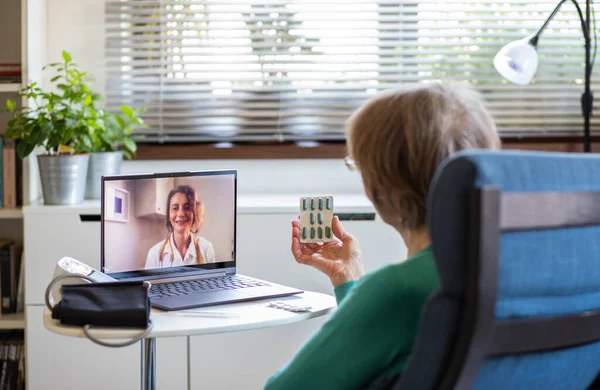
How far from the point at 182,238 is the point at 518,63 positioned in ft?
4.40

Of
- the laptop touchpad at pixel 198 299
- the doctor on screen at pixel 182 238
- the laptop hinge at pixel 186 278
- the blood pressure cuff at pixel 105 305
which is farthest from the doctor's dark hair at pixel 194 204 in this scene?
the blood pressure cuff at pixel 105 305

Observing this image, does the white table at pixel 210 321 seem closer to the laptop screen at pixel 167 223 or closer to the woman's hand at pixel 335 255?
the woman's hand at pixel 335 255

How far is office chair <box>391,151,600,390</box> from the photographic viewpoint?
3.23 ft

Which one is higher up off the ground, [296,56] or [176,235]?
[296,56]

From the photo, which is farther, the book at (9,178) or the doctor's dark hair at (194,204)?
the book at (9,178)

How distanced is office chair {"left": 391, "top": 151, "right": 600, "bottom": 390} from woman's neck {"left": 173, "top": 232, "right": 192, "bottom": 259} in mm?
1095

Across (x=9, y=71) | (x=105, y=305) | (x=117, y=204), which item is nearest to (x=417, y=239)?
(x=105, y=305)

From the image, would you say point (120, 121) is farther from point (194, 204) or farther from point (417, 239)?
point (417, 239)

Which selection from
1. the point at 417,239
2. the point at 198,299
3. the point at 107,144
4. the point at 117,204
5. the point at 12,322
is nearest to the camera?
the point at 417,239

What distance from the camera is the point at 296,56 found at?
10.5 ft

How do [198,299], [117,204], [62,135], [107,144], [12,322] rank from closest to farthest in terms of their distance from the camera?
[198,299] → [117,204] → [62,135] → [12,322] → [107,144]

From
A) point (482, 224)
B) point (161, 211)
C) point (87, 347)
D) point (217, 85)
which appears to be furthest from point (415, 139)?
point (217, 85)

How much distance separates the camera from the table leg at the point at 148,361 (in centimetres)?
186

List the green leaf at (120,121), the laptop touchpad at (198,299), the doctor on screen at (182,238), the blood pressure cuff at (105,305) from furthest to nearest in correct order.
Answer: the green leaf at (120,121) < the doctor on screen at (182,238) < the laptop touchpad at (198,299) < the blood pressure cuff at (105,305)
